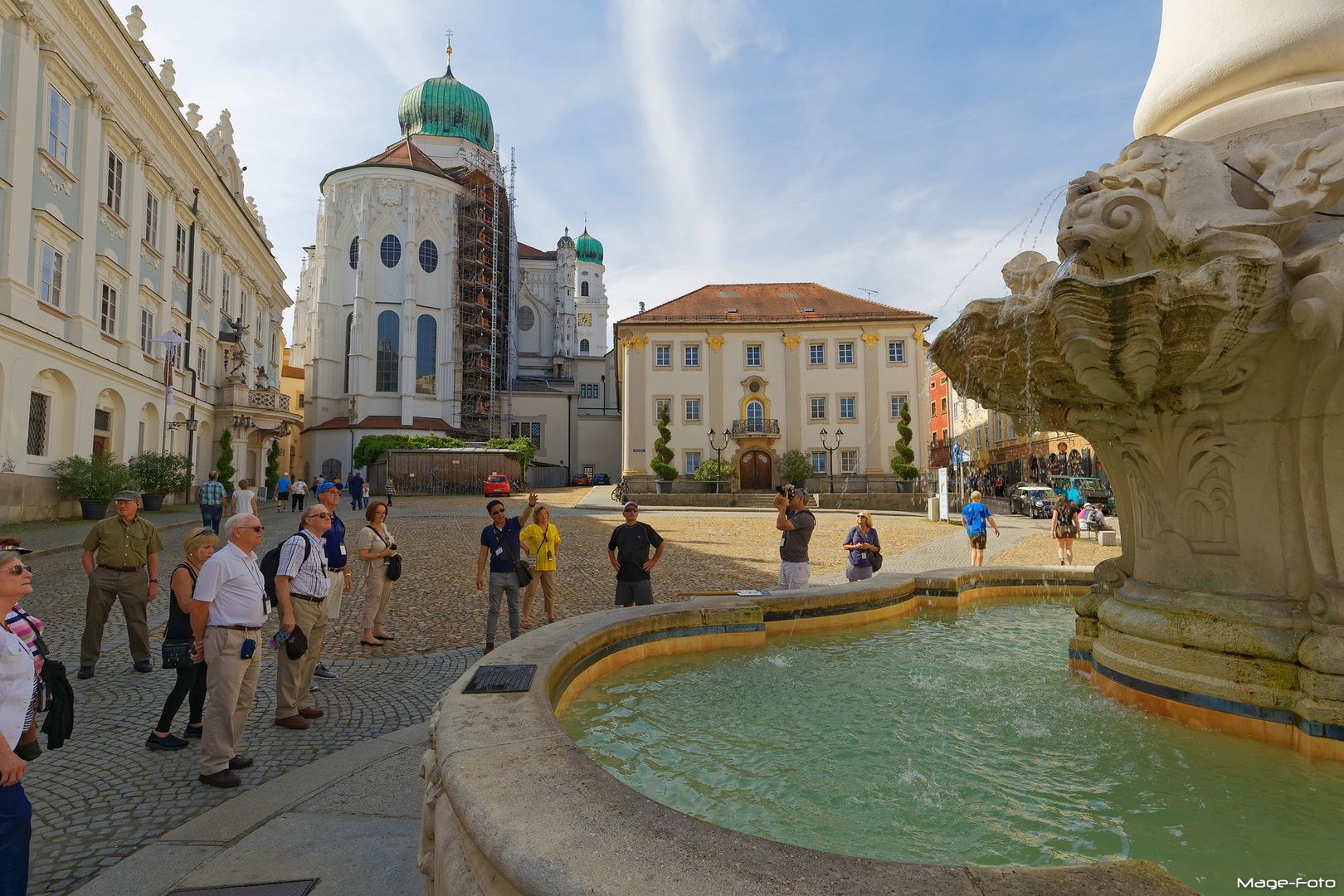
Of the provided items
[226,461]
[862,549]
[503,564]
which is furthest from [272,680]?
[226,461]

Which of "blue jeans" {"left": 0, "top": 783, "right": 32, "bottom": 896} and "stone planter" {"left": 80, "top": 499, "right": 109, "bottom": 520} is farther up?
"stone planter" {"left": 80, "top": 499, "right": 109, "bottom": 520}

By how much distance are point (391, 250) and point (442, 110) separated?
1627 cm

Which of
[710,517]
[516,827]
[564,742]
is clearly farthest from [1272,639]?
[710,517]

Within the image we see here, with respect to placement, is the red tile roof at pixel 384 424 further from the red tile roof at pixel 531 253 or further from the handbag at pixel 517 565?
the handbag at pixel 517 565

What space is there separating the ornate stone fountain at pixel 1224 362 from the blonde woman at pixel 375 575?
6346 millimetres

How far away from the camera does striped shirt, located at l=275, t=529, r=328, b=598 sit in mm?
5203

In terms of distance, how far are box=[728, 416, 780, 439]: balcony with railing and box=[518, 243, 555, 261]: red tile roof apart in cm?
3940

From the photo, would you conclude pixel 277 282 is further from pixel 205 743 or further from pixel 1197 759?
pixel 1197 759

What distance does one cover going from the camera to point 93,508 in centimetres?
1883

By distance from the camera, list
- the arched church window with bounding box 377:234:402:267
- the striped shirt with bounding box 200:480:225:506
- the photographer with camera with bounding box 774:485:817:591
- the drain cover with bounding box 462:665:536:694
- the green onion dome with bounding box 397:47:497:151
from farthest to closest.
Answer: the green onion dome with bounding box 397:47:497:151, the arched church window with bounding box 377:234:402:267, the striped shirt with bounding box 200:480:225:506, the photographer with camera with bounding box 774:485:817:591, the drain cover with bounding box 462:665:536:694

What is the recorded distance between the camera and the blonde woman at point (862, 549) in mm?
8547

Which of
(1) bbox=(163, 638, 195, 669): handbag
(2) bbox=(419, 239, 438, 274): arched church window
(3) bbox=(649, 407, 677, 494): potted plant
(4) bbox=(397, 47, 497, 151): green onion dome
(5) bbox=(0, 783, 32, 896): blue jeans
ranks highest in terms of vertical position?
(4) bbox=(397, 47, 497, 151): green onion dome

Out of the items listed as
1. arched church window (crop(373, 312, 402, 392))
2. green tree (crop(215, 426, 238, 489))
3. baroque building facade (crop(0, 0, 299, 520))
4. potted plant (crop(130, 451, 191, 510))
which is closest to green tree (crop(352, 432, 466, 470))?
arched church window (crop(373, 312, 402, 392))

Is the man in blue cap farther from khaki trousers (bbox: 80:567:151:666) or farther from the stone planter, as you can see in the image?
the stone planter
